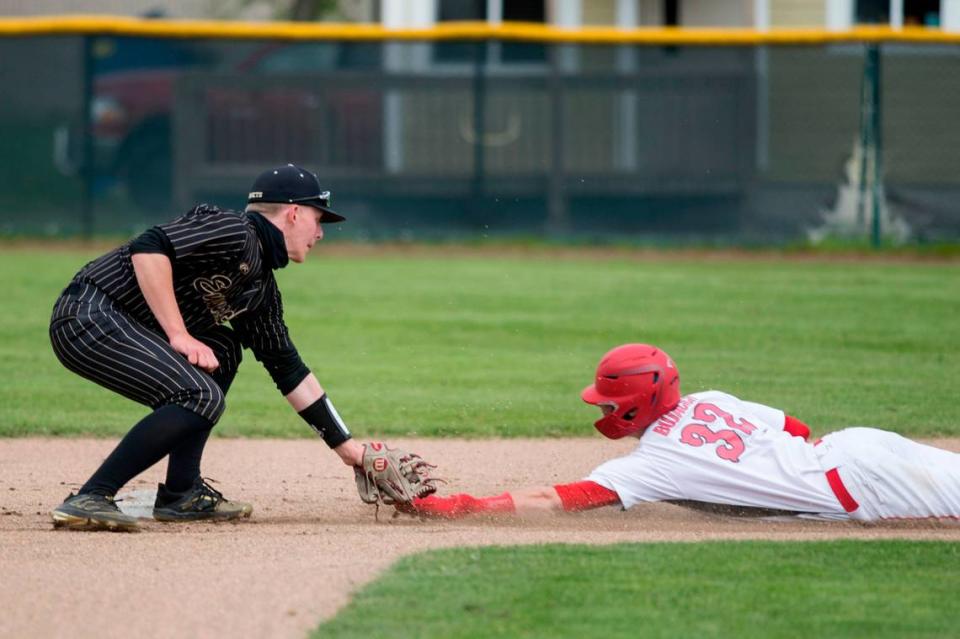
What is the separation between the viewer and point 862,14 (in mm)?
18281

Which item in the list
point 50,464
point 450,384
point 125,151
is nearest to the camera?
point 50,464

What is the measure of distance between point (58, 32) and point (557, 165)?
18.2 feet

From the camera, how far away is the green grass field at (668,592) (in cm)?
366

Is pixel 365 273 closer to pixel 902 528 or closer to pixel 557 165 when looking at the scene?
pixel 557 165

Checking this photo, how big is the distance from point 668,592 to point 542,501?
3.38 feet

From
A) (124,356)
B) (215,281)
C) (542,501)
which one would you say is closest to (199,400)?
(124,356)

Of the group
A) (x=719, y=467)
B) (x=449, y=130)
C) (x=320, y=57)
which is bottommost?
(x=719, y=467)

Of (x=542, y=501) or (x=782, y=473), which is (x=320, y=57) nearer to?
(x=542, y=501)

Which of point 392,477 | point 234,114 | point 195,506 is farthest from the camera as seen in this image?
point 234,114

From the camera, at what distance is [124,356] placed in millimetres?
4922

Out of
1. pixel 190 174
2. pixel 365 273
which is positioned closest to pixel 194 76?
pixel 190 174

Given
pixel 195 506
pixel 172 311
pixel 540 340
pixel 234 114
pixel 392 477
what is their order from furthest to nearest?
pixel 234 114 → pixel 540 340 → pixel 195 506 → pixel 392 477 → pixel 172 311

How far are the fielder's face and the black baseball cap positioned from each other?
0.09 feet

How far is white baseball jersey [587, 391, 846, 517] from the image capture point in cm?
493
